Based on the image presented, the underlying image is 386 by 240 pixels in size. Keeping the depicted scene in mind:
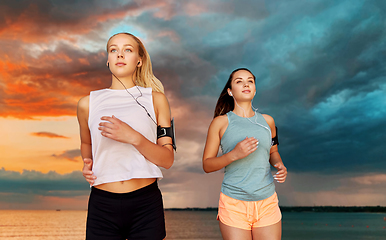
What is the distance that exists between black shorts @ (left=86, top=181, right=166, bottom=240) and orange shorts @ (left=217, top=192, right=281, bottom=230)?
120 centimetres

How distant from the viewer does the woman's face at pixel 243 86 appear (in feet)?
13.5

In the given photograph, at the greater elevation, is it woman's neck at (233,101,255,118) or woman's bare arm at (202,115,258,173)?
woman's neck at (233,101,255,118)

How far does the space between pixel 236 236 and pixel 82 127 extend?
209 centimetres

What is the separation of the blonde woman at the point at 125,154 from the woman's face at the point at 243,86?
1378 mm

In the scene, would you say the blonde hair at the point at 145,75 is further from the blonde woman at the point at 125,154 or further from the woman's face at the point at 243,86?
the woman's face at the point at 243,86

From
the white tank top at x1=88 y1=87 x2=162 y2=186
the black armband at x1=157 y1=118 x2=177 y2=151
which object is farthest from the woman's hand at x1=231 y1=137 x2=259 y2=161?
the white tank top at x1=88 y1=87 x2=162 y2=186

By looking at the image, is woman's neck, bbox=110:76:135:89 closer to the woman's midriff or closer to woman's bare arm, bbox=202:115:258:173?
the woman's midriff

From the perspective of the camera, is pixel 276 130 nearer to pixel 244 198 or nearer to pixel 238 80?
pixel 238 80

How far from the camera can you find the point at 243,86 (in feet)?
13.5

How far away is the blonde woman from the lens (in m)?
2.60

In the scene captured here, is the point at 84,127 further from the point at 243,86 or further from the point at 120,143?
the point at 243,86

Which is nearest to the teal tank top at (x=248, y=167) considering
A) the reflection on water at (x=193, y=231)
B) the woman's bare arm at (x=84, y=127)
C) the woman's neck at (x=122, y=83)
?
the woman's neck at (x=122, y=83)

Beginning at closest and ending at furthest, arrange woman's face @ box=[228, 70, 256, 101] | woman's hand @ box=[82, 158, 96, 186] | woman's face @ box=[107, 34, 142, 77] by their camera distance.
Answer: woman's hand @ box=[82, 158, 96, 186] < woman's face @ box=[107, 34, 142, 77] < woman's face @ box=[228, 70, 256, 101]

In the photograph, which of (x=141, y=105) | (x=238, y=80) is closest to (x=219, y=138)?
(x=238, y=80)
